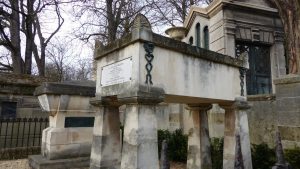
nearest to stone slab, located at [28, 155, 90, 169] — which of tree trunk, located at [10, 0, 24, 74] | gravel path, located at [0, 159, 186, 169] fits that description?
gravel path, located at [0, 159, 186, 169]

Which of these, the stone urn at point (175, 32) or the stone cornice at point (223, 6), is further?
the stone urn at point (175, 32)

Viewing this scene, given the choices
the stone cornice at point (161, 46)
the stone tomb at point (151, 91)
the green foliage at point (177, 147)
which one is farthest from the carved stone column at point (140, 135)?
the green foliage at point (177, 147)

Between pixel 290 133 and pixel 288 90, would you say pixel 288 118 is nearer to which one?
pixel 290 133

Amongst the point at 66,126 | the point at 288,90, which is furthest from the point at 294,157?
the point at 66,126

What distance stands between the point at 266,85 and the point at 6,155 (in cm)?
969

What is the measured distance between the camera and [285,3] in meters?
7.34

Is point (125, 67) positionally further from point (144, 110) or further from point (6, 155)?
point (6, 155)

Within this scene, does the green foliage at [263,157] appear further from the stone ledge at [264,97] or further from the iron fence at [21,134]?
the iron fence at [21,134]

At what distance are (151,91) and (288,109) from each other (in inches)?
158

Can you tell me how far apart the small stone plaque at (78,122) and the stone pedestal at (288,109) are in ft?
15.5

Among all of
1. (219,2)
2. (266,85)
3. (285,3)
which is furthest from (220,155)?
(219,2)

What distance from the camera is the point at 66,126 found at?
22.0ft

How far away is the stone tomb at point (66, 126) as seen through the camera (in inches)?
251

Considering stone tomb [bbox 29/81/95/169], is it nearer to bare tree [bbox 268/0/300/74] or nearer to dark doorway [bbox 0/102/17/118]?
dark doorway [bbox 0/102/17/118]
